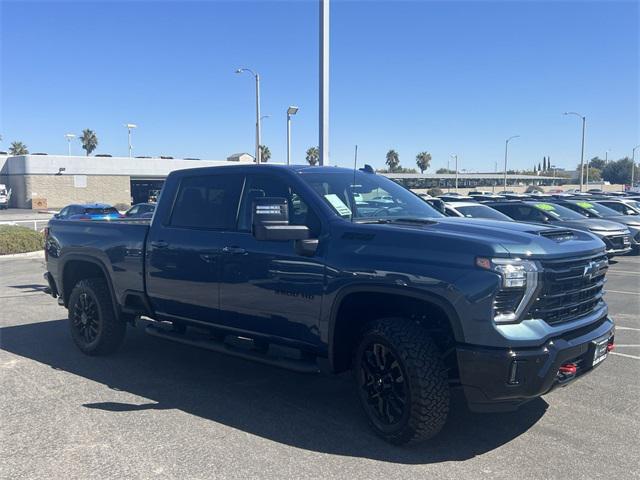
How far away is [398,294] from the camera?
4043 millimetres

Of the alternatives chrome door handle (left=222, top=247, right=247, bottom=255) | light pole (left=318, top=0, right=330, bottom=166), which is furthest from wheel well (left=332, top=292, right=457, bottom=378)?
light pole (left=318, top=0, right=330, bottom=166)

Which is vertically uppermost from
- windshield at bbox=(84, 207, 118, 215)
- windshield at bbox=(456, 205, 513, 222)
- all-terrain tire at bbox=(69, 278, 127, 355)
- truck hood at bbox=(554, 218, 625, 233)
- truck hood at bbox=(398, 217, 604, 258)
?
truck hood at bbox=(398, 217, 604, 258)

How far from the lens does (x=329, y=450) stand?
4.11m

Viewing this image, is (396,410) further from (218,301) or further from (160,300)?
(160,300)

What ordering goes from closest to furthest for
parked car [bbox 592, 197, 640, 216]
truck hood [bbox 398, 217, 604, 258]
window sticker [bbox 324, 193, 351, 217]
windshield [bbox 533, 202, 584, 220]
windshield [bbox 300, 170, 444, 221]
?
truck hood [bbox 398, 217, 604, 258]
window sticker [bbox 324, 193, 351, 217]
windshield [bbox 300, 170, 444, 221]
windshield [bbox 533, 202, 584, 220]
parked car [bbox 592, 197, 640, 216]

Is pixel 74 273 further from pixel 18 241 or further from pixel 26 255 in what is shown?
pixel 18 241

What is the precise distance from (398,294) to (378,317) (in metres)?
0.52

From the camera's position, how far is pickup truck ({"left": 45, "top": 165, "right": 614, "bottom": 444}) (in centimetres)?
374

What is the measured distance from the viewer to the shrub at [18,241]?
17.2 meters

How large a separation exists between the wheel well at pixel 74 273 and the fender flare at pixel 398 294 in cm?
351

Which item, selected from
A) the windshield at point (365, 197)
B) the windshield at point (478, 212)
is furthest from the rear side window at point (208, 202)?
the windshield at point (478, 212)

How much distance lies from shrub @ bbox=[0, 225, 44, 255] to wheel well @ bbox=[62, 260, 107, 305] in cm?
1181

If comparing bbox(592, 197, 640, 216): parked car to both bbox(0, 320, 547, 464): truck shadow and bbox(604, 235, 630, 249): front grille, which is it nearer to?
bbox(604, 235, 630, 249): front grille

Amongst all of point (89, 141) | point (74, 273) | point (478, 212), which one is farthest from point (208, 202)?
point (89, 141)
